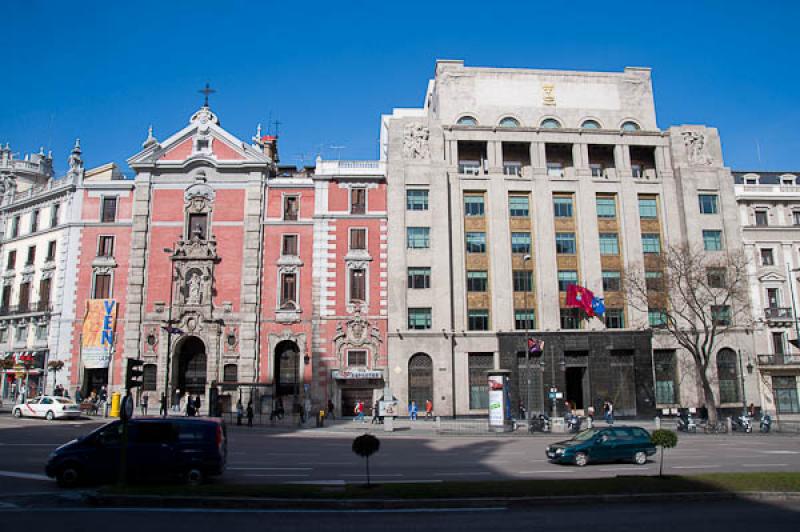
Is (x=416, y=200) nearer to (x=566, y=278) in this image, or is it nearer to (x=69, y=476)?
(x=566, y=278)

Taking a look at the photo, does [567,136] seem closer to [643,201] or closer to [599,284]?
[643,201]

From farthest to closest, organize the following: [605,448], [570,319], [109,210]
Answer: [109,210] < [570,319] < [605,448]

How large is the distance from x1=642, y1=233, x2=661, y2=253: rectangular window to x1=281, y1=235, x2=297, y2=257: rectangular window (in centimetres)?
2819

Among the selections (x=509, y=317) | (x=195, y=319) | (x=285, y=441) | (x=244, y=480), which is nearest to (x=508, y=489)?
(x=244, y=480)

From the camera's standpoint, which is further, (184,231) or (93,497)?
(184,231)

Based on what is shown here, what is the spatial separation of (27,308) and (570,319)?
44.3 metres

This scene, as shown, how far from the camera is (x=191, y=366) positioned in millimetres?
47406

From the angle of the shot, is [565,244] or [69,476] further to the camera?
[565,244]

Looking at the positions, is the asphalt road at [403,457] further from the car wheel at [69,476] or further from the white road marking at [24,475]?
the car wheel at [69,476]

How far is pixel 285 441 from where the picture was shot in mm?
30016

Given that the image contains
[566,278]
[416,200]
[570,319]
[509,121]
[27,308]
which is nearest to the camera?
[570,319]

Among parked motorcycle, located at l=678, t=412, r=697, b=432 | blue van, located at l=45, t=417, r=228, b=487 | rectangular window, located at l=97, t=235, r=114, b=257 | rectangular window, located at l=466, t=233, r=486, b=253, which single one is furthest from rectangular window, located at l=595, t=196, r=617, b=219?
blue van, located at l=45, t=417, r=228, b=487

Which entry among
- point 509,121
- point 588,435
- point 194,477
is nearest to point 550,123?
point 509,121

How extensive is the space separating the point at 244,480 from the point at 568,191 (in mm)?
40275
